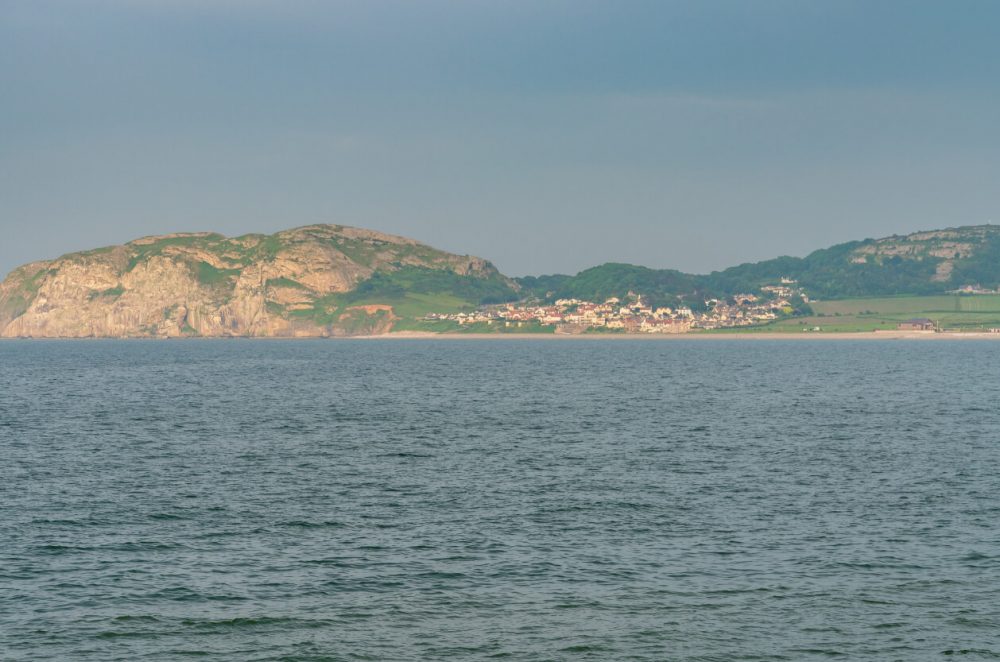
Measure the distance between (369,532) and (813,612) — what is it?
22449 mm

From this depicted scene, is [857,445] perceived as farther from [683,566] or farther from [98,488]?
[98,488]

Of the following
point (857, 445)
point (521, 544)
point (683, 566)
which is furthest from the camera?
point (857, 445)

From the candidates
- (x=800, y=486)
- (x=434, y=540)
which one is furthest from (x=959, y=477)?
(x=434, y=540)

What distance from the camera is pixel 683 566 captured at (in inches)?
1699

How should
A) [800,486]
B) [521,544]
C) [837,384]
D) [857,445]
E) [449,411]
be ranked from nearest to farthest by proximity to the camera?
[521,544] → [800,486] → [857,445] → [449,411] → [837,384]

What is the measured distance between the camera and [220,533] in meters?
50.1

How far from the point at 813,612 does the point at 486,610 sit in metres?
12.0

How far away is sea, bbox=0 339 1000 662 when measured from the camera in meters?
34.9

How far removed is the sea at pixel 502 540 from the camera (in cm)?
3494

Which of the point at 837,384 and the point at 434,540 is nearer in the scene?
the point at 434,540

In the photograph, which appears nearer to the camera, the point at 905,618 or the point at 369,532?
the point at 905,618

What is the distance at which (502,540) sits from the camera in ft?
158

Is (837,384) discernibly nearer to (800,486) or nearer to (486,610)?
(800,486)

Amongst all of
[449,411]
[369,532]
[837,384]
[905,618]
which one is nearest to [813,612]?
[905,618]
